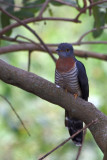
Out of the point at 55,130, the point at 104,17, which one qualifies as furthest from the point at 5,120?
the point at 104,17

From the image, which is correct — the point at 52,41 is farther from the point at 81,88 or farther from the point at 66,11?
the point at 81,88

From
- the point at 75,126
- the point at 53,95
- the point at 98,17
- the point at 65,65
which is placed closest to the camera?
the point at 53,95

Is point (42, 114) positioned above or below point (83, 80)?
below

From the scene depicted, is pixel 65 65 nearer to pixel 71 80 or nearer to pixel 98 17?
pixel 71 80

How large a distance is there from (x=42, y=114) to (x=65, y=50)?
2230mm

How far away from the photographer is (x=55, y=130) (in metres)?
5.14

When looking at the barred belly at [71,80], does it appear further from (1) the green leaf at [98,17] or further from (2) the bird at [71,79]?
(1) the green leaf at [98,17]

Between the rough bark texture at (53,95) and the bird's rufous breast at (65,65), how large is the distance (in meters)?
0.72

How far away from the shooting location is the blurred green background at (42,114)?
4.33 metres

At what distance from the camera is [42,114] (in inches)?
214

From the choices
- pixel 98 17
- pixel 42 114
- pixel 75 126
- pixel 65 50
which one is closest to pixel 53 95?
pixel 75 126

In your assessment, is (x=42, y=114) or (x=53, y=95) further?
(x=42, y=114)

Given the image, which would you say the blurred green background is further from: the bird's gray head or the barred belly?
the barred belly

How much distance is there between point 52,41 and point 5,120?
2189 mm
